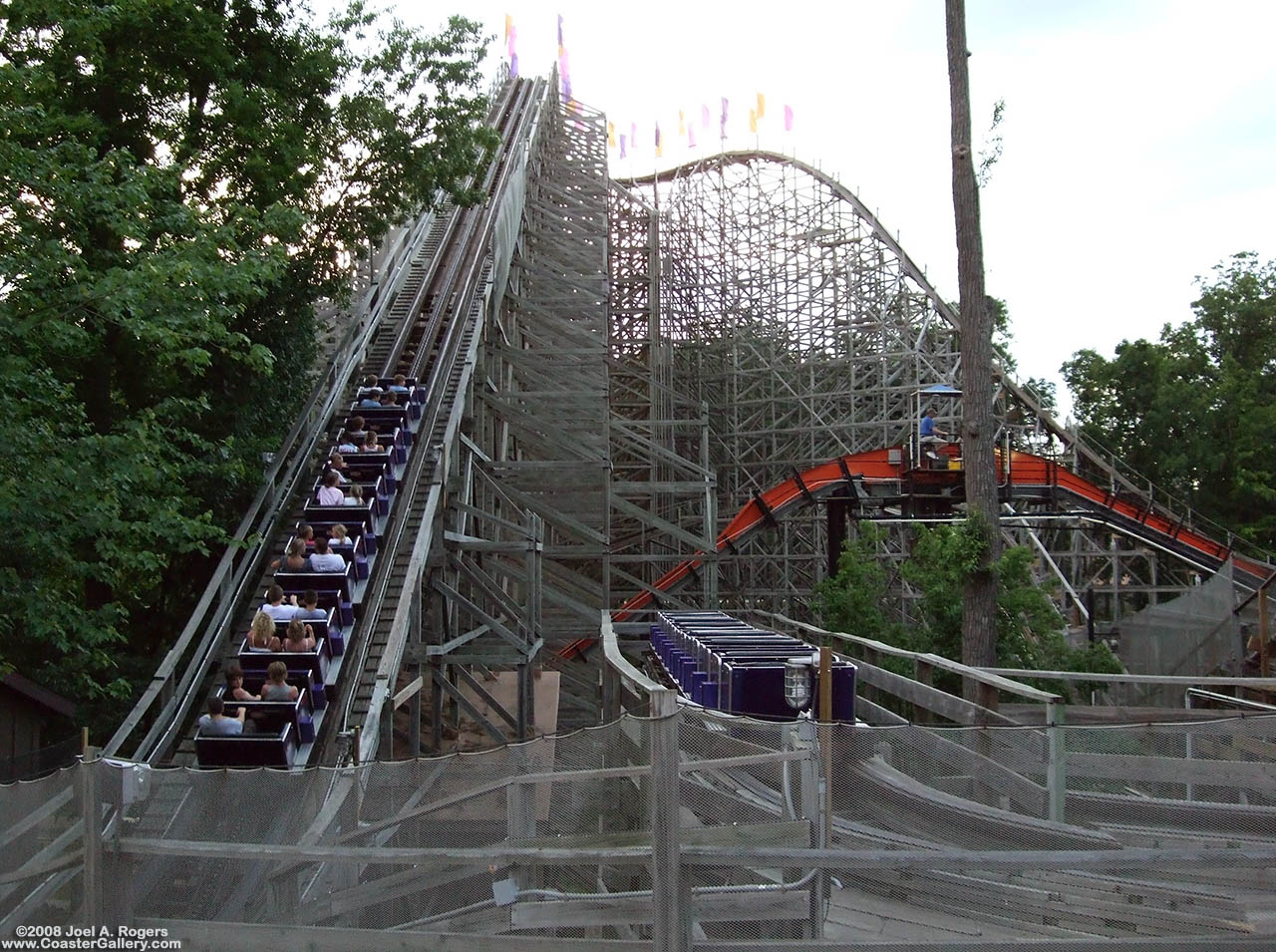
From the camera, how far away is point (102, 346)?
12.0 meters

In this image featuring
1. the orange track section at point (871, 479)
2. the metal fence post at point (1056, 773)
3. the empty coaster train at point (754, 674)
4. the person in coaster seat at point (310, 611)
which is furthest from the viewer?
the orange track section at point (871, 479)

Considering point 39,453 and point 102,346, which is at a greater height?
point 102,346

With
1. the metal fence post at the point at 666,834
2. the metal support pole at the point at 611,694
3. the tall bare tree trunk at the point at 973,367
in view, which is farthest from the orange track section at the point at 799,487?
the metal fence post at the point at 666,834

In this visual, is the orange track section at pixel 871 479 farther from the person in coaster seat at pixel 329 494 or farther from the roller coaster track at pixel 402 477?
the person in coaster seat at pixel 329 494

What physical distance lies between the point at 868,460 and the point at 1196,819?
48.7ft

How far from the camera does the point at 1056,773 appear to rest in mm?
4895

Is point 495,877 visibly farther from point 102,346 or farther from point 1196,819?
point 102,346

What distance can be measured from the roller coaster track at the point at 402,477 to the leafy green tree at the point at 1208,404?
1982 cm

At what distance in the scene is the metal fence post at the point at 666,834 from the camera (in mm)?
4313

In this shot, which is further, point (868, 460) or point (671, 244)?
point (671, 244)

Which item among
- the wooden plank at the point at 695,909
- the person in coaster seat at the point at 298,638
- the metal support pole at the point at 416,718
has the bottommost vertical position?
the metal support pole at the point at 416,718

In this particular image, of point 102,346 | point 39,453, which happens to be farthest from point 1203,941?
point 102,346

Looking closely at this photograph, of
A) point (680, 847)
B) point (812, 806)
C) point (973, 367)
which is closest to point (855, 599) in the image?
point (973, 367)

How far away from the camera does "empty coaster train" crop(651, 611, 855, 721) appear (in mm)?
6242
